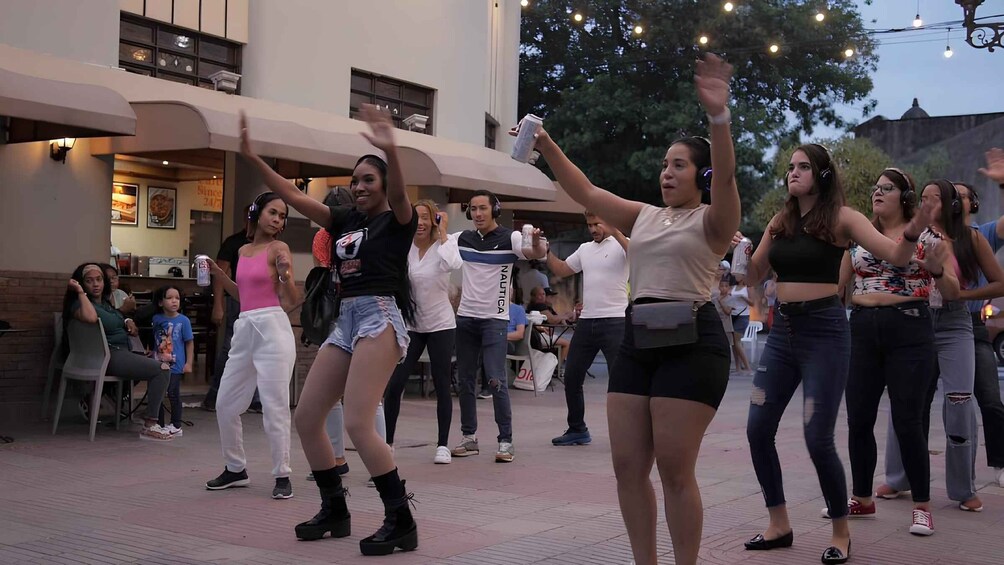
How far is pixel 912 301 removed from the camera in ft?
20.3

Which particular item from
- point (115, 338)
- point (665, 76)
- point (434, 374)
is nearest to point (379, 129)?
point (434, 374)

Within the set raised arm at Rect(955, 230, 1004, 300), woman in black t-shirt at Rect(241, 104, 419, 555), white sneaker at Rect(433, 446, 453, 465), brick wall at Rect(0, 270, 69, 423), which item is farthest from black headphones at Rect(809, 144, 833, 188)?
brick wall at Rect(0, 270, 69, 423)

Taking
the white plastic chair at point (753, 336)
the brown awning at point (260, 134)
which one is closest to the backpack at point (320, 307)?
the brown awning at point (260, 134)

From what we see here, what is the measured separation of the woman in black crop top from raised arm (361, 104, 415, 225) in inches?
72.8

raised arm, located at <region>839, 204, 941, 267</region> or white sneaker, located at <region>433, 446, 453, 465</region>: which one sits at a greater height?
raised arm, located at <region>839, 204, 941, 267</region>

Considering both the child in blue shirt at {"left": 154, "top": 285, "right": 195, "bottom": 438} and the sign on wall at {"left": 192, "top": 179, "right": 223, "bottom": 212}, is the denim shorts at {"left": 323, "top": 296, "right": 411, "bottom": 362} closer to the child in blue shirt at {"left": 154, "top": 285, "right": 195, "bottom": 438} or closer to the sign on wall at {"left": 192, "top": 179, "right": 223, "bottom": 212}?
the child in blue shirt at {"left": 154, "top": 285, "right": 195, "bottom": 438}

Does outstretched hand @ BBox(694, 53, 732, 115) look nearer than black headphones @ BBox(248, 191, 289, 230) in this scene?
Yes

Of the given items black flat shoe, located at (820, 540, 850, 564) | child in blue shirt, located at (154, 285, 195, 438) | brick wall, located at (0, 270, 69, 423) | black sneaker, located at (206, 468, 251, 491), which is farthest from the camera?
brick wall, located at (0, 270, 69, 423)

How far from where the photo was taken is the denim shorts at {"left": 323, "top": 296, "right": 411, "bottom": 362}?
550 centimetres

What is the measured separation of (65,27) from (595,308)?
625 centimetres

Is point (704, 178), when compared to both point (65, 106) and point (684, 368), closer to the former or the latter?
point (684, 368)

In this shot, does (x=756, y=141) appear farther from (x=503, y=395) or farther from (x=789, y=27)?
(x=503, y=395)

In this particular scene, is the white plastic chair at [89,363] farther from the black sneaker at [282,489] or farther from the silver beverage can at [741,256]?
the silver beverage can at [741,256]

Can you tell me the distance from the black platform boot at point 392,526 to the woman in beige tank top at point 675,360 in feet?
4.95
